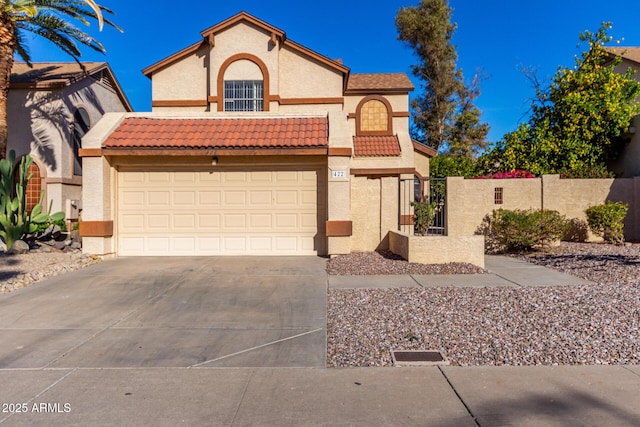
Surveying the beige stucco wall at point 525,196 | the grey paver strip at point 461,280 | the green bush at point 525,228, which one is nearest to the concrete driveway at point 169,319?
the grey paver strip at point 461,280

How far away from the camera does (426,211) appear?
11586 millimetres

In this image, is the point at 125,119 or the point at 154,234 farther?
the point at 125,119

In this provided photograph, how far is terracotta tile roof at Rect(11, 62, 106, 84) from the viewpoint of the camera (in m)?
17.8

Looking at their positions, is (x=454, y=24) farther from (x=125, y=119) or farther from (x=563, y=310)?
(x=563, y=310)

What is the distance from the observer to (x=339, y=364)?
Answer: 496 centimetres

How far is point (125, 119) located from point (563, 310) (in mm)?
12431

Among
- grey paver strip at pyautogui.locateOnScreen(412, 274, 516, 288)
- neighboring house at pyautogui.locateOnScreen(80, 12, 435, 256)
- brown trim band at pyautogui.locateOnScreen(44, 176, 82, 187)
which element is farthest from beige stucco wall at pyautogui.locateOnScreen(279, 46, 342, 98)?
grey paver strip at pyautogui.locateOnScreen(412, 274, 516, 288)

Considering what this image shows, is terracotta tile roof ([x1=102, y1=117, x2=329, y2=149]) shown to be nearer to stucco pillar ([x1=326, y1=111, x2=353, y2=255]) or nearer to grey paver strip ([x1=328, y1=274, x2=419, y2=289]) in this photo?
stucco pillar ([x1=326, y1=111, x2=353, y2=255])


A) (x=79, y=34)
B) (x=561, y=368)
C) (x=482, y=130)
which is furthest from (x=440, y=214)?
(x=482, y=130)

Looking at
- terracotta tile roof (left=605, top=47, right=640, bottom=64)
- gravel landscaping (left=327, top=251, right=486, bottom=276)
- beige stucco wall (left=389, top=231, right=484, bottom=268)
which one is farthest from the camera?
terracotta tile roof (left=605, top=47, right=640, bottom=64)

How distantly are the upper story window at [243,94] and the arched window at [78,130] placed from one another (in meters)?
5.94

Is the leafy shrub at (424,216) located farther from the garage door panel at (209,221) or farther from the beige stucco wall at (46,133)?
the beige stucco wall at (46,133)

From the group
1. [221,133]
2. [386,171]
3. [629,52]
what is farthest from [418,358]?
[629,52]

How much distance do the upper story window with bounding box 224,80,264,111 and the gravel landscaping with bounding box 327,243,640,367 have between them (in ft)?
41.8
